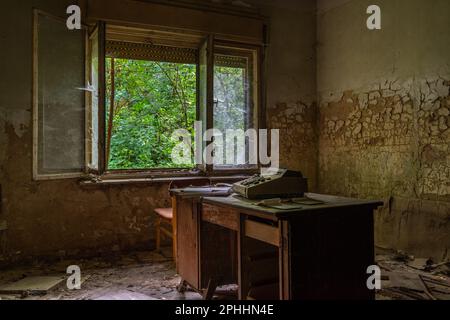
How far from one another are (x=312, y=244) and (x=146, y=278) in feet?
6.24

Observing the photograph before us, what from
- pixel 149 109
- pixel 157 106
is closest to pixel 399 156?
pixel 157 106

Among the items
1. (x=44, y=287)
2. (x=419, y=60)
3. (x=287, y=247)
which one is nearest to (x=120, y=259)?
(x=44, y=287)

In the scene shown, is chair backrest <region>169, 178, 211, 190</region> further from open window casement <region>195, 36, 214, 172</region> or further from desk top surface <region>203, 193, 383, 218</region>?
desk top surface <region>203, 193, 383, 218</region>

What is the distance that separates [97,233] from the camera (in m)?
4.23

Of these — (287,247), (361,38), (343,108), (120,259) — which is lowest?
(120,259)

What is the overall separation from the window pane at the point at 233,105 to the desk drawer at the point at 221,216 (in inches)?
82.7

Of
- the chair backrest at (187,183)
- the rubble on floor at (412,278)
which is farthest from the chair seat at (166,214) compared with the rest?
the rubble on floor at (412,278)

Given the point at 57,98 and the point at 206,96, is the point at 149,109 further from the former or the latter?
the point at 57,98

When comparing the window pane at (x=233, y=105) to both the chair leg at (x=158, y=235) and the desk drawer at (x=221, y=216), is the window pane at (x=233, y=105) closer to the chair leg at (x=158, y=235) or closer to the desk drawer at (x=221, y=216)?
the chair leg at (x=158, y=235)

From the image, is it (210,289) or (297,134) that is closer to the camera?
(210,289)

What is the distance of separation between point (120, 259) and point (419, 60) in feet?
12.7

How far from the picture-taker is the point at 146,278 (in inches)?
136

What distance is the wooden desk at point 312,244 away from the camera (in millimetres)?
2088
